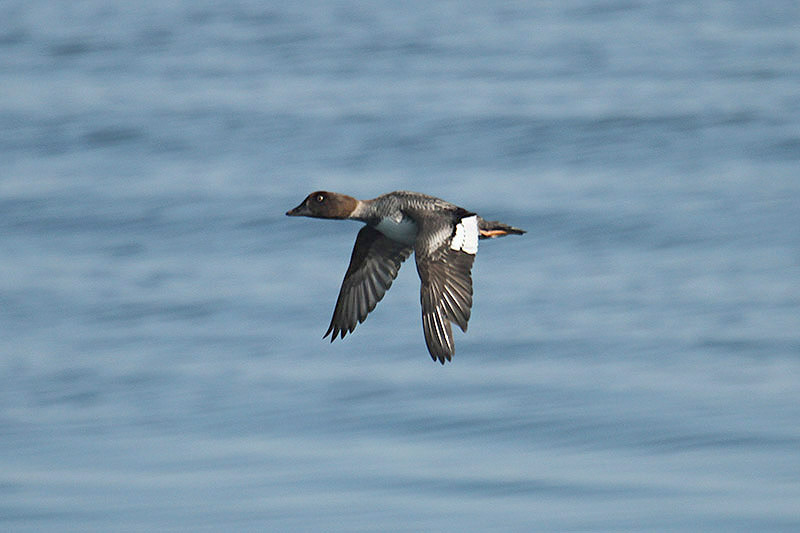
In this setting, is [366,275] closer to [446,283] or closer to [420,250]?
[420,250]

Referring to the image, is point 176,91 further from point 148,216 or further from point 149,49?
point 148,216

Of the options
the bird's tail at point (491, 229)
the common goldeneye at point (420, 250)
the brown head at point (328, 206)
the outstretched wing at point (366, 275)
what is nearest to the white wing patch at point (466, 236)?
the common goldeneye at point (420, 250)

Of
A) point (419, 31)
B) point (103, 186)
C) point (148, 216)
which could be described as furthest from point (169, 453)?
point (419, 31)

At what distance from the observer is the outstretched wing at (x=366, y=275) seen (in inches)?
331

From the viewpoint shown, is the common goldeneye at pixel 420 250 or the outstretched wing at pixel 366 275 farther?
the outstretched wing at pixel 366 275

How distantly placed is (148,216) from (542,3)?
9.14 meters

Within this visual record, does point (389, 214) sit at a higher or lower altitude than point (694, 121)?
lower

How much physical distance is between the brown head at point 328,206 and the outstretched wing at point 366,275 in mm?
281

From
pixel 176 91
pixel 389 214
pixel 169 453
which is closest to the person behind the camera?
pixel 389 214

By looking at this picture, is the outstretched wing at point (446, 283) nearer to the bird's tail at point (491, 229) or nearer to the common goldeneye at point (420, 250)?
the common goldeneye at point (420, 250)

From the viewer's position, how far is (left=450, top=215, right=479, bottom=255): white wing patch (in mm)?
7523

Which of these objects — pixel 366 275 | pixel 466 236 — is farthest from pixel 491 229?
pixel 366 275

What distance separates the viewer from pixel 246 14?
2328 centimetres

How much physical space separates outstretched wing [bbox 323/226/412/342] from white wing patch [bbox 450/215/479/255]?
860 mm
